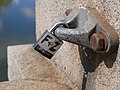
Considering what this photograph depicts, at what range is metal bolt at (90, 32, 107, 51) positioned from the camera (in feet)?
2.11

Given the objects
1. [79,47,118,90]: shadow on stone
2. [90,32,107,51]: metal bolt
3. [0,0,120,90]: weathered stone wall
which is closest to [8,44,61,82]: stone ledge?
[0,0,120,90]: weathered stone wall

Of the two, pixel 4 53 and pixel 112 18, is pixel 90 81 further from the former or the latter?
pixel 4 53

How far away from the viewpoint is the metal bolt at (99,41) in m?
0.64

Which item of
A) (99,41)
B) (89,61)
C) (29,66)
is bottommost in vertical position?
(29,66)

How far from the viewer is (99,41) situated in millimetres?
642

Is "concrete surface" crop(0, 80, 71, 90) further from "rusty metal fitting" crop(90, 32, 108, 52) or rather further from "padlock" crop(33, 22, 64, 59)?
"rusty metal fitting" crop(90, 32, 108, 52)

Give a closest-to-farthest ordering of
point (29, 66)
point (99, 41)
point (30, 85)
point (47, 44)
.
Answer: point (99, 41) → point (47, 44) → point (30, 85) → point (29, 66)

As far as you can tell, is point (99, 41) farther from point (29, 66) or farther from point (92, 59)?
point (29, 66)

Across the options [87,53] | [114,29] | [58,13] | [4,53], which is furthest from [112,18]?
[4,53]

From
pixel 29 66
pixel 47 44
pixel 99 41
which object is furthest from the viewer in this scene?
pixel 29 66

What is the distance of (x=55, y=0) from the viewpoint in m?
1.00

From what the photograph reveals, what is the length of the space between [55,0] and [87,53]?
0.29 metres

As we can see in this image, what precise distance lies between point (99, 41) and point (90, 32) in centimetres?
4

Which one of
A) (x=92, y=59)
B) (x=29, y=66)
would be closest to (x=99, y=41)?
(x=92, y=59)
